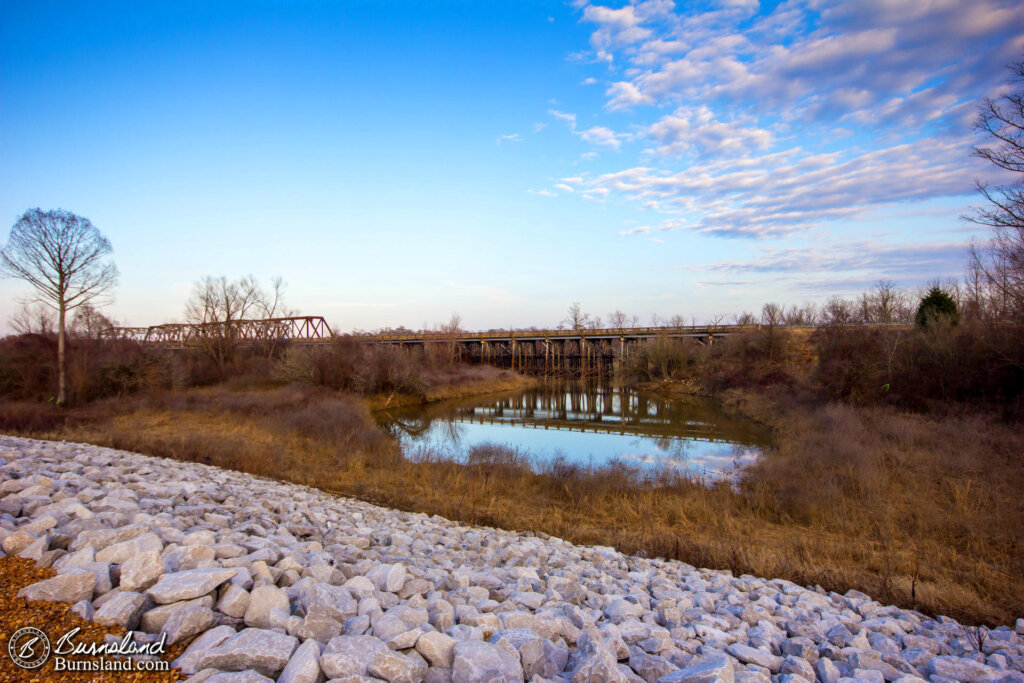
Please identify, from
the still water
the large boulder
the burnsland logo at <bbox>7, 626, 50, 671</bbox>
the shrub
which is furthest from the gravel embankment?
the shrub

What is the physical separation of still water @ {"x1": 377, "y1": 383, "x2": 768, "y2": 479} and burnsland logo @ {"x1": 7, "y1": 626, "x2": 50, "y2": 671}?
13369 mm

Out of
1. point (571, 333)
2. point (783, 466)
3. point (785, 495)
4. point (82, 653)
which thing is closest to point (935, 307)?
point (783, 466)

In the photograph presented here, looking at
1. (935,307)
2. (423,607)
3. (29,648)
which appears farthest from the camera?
(935,307)

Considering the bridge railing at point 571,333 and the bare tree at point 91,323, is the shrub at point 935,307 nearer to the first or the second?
the bridge railing at point 571,333

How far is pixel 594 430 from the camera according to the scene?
25703mm

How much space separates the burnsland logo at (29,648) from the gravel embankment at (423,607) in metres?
0.30

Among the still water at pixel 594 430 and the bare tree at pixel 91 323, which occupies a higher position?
the bare tree at pixel 91 323

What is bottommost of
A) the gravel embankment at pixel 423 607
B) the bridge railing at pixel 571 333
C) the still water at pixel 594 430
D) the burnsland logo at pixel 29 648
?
the still water at pixel 594 430

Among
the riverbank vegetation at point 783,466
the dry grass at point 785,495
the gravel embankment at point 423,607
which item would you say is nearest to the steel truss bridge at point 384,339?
the riverbank vegetation at point 783,466

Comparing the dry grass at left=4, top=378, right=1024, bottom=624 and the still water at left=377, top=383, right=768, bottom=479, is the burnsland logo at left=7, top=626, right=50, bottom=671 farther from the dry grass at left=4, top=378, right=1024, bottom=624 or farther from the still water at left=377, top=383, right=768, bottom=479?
the still water at left=377, top=383, right=768, bottom=479

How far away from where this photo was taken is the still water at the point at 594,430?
18.2 meters

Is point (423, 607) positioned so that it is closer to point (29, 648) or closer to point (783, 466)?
point (29, 648)

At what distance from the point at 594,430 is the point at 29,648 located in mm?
23920

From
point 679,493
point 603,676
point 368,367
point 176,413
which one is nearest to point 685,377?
point 368,367
